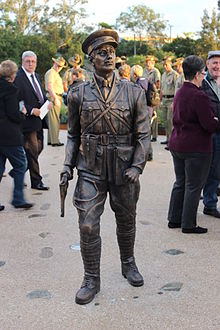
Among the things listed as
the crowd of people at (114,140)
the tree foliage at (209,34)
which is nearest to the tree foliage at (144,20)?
the tree foliage at (209,34)

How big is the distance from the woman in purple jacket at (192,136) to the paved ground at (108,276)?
367mm

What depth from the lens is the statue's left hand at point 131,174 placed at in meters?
3.38

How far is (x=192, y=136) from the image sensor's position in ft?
16.1

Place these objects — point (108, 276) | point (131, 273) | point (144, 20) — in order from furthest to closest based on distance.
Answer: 1. point (144, 20)
2. point (108, 276)
3. point (131, 273)

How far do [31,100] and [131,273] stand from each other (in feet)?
11.6

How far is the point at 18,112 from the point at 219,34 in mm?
28773

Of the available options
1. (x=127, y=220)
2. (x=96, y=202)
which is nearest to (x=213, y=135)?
(x=127, y=220)

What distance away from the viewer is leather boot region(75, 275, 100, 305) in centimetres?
349

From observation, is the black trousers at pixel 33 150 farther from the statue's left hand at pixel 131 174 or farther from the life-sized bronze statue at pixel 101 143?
the statue's left hand at pixel 131 174

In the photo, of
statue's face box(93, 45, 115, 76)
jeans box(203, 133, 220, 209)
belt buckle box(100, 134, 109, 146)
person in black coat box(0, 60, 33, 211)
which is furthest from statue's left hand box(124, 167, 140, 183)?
person in black coat box(0, 60, 33, 211)

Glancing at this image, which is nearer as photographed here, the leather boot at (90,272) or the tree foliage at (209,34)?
the leather boot at (90,272)

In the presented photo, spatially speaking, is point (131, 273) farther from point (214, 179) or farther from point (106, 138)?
point (214, 179)

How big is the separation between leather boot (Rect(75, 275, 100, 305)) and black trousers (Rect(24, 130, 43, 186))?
3395mm

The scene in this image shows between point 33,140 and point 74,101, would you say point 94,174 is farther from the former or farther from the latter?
point 33,140
